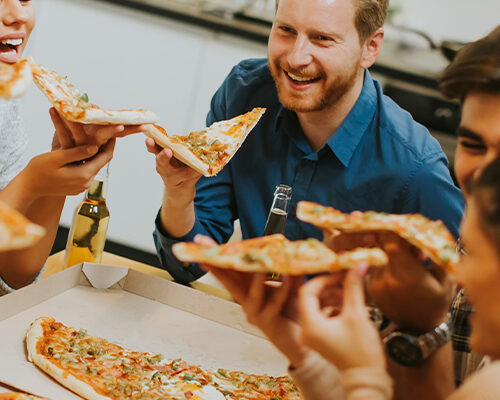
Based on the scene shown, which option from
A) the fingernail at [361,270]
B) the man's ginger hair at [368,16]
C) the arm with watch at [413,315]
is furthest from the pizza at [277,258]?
the man's ginger hair at [368,16]

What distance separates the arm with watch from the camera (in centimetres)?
112

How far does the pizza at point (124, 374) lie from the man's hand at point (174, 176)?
1.47ft

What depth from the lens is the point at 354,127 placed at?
207 centimetres

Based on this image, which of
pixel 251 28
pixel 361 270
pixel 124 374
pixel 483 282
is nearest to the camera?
pixel 483 282

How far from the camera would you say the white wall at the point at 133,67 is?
3695 millimetres

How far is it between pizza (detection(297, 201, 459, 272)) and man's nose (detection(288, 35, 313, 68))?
93cm

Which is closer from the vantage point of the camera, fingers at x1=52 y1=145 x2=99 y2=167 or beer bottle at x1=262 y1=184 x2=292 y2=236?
fingers at x1=52 y1=145 x2=99 y2=167

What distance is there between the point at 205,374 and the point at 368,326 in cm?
70

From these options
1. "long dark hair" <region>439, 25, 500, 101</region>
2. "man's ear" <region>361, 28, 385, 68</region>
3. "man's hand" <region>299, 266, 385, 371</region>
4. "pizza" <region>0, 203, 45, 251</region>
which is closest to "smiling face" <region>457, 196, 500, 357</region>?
"man's hand" <region>299, 266, 385, 371</region>

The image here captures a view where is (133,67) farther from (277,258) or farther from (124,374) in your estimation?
(277,258)

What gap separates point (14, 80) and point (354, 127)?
1260 millimetres

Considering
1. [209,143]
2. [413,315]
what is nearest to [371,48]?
[209,143]

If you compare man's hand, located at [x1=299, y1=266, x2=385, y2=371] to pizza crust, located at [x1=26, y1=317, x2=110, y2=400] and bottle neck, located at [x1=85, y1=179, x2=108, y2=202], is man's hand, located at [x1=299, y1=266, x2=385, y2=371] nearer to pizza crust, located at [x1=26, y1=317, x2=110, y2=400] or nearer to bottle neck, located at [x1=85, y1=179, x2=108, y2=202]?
pizza crust, located at [x1=26, y1=317, x2=110, y2=400]

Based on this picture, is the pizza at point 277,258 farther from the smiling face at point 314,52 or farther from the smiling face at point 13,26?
the smiling face at point 314,52
